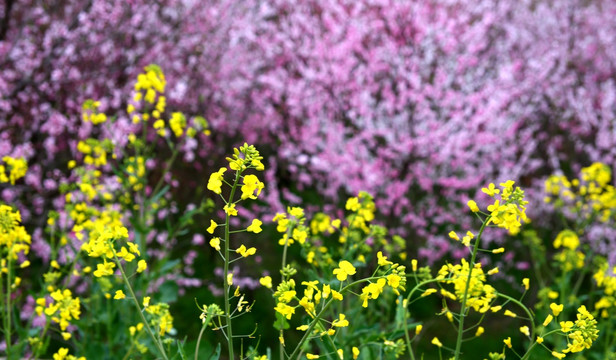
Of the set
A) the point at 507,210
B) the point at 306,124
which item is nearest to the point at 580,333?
the point at 507,210

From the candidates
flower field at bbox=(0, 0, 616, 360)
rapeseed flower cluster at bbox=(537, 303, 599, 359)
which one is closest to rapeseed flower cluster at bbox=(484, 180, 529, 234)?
rapeseed flower cluster at bbox=(537, 303, 599, 359)

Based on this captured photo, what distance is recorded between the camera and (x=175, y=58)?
23.9 feet

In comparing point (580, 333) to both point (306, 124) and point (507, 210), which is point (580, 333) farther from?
point (306, 124)

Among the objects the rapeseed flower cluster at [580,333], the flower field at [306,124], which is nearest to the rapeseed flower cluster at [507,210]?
the rapeseed flower cluster at [580,333]

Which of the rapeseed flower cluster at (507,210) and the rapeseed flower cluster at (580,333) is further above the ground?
the rapeseed flower cluster at (507,210)

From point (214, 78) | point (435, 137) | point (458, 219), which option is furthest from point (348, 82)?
point (458, 219)

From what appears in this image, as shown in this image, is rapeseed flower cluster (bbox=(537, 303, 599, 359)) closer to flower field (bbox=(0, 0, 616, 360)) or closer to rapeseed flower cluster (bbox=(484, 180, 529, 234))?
rapeseed flower cluster (bbox=(484, 180, 529, 234))

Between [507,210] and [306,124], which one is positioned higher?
[306,124]

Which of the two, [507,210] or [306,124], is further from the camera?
[306,124]

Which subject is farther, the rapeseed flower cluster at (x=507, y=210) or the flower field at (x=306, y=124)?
the flower field at (x=306, y=124)

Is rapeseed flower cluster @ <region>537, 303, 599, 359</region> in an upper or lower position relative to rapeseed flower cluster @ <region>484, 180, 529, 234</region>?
lower

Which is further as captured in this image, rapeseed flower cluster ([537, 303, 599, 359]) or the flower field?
the flower field

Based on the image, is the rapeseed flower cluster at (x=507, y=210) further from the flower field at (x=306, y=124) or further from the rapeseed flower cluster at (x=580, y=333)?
the flower field at (x=306, y=124)

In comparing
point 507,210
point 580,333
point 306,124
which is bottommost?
point 580,333
